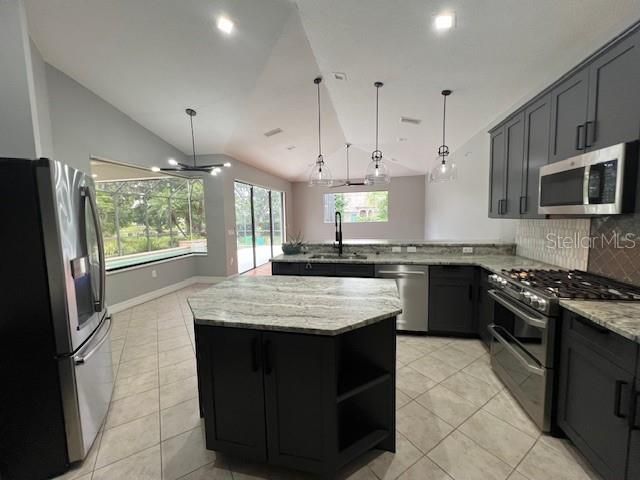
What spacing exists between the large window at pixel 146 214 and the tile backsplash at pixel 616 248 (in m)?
5.65

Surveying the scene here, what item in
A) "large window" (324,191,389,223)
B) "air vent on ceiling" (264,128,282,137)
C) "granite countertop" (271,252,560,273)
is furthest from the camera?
"large window" (324,191,389,223)

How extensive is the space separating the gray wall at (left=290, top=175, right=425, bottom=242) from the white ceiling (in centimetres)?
410

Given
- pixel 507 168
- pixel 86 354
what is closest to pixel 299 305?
pixel 86 354

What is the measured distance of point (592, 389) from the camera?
1427 millimetres

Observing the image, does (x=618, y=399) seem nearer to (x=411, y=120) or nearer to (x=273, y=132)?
(x=411, y=120)

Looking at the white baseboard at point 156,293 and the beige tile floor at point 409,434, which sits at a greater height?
the white baseboard at point 156,293

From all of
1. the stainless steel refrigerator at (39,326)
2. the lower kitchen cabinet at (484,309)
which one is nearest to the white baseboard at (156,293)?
the stainless steel refrigerator at (39,326)

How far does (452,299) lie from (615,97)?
6.72 feet

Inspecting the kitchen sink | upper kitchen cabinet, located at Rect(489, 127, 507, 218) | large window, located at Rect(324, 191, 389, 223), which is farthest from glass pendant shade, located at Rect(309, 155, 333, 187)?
large window, located at Rect(324, 191, 389, 223)

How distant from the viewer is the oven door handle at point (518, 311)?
1.71 m

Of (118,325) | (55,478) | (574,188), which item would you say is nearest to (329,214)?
(118,325)

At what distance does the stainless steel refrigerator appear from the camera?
1.43m

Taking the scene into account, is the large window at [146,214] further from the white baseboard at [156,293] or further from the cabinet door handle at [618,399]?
the cabinet door handle at [618,399]

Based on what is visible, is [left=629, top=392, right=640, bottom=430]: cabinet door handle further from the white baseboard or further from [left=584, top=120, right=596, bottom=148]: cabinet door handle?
the white baseboard
